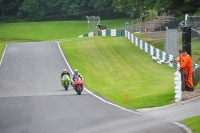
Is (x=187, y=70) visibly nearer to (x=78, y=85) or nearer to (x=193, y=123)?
(x=193, y=123)

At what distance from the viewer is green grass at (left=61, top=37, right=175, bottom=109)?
2494 cm

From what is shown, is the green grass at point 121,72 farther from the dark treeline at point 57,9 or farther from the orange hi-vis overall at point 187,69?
the dark treeline at point 57,9

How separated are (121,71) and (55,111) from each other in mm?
19093

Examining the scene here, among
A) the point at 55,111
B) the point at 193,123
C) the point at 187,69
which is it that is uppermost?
the point at 187,69

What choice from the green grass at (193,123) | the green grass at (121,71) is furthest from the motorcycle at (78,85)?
the green grass at (193,123)

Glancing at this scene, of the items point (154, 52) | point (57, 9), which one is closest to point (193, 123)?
point (154, 52)

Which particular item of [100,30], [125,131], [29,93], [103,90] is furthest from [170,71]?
[100,30]

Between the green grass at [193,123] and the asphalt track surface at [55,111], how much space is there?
0.32 meters

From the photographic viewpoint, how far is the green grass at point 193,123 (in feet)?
50.9

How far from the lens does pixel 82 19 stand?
109188mm

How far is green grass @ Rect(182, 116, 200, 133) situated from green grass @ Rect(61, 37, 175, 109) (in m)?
4.80

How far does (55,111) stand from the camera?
2138 cm

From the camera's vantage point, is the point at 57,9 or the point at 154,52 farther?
the point at 57,9

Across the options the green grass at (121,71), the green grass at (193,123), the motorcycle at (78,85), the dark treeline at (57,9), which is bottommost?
the dark treeline at (57,9)
